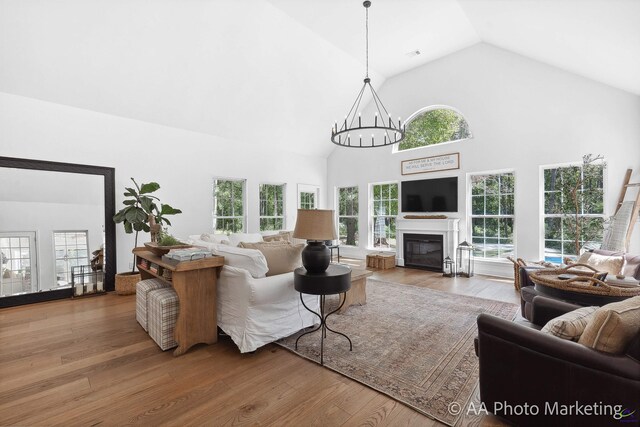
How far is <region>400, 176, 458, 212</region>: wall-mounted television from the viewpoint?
5996 millimetres

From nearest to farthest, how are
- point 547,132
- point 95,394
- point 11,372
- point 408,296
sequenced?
point 95,394 < point 11,372 < point 408,296 < point 547,132

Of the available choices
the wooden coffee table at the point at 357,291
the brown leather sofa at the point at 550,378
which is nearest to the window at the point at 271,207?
the wooden coffee table at the point at 357,291

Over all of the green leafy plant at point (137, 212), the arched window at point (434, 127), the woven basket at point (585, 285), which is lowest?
the woven basket at point (585, 285)

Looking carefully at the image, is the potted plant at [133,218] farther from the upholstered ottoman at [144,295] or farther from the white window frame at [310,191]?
the white window frame at [310,191]

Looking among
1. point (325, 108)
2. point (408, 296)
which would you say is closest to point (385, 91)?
point (325, 108)

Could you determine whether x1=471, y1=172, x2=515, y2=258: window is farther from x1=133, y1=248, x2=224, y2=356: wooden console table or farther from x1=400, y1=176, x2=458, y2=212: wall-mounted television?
x1=133, y1=248, x2=224, y2=356: wooden console table

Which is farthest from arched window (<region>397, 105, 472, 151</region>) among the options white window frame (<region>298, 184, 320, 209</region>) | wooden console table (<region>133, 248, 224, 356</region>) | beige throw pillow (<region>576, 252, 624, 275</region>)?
wooden console table (<region>133, 248, 224, 356</region>)

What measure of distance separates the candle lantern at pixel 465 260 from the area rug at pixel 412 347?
66.9 inches

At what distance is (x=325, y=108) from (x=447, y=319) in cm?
527

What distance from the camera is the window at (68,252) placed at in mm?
4328

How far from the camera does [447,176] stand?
19.9 feet

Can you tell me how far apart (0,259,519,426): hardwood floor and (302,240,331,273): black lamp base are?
0.78 meters

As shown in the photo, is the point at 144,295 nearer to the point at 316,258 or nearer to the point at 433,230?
the point at 316,258

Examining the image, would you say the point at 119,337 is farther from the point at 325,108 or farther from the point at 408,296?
the point at 325,108
